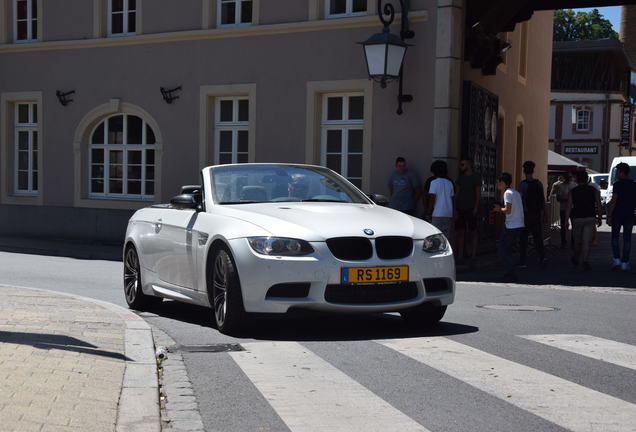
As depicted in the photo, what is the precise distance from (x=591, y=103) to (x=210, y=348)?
213 ft

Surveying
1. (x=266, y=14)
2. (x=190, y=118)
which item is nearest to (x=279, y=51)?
(x=266, y=14)

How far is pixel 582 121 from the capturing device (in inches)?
2717

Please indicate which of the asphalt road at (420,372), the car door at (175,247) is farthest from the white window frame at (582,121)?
the car door at (175,247)

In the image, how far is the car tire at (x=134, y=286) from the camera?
10281 mm

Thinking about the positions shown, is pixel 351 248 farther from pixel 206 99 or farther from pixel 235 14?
pixel 235 14

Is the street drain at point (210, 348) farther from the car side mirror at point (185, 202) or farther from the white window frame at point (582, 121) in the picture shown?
the white window frame at point (582, 121)

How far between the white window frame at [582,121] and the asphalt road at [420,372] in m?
60.3

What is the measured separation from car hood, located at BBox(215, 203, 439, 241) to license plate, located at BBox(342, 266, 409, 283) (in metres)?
0.27

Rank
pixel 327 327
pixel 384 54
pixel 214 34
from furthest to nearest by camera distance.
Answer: pixel 214 34
pixel 384 54
pixel 327 327

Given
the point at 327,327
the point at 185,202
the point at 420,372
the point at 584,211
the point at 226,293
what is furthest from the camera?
the point at 584,211

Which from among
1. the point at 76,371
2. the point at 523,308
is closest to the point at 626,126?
the point at 523,308

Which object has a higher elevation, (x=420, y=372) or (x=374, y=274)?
(x=374, y=274)

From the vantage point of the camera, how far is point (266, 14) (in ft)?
65.4

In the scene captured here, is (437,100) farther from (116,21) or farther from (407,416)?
(407,416)
